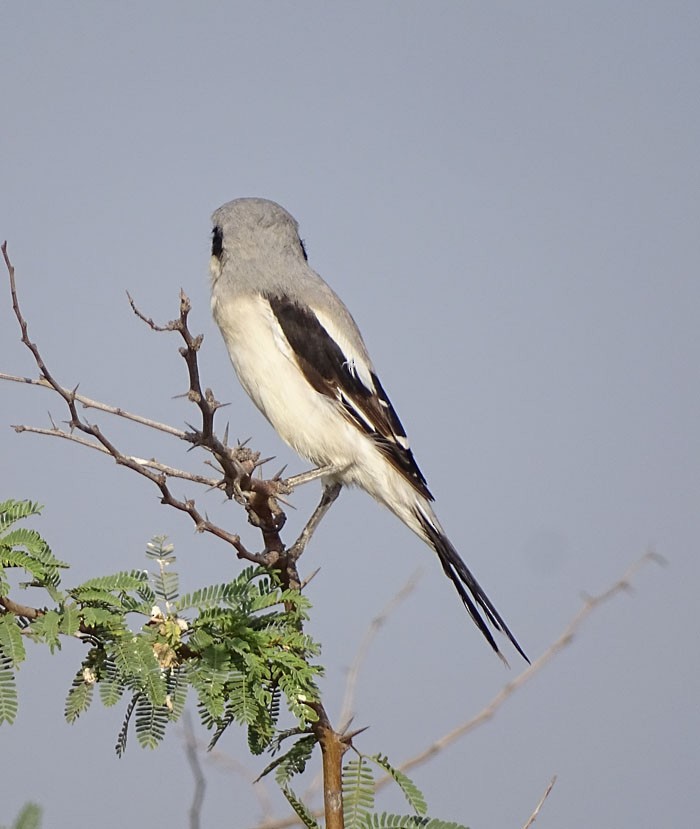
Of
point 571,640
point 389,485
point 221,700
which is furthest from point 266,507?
point 389,485

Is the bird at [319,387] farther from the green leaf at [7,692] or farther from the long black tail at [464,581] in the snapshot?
the green leaf at [7,692]

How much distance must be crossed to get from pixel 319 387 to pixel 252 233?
109cm

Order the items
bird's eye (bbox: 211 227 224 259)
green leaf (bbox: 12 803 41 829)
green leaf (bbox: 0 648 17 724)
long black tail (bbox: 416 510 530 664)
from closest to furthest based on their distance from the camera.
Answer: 1. green leaf (bbox: 12 803 41 829)
2. green leaf (bbox: 0 648 17 724)
3. long black tail (bbox: 416 510 530 664)
4. bird's eye (bbox: 211 227 224 259)

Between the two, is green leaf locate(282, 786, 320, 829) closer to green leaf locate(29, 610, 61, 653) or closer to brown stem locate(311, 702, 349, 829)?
brown stem locate(311, 702, 349, 829)

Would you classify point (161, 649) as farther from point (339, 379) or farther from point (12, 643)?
point (339, 379)

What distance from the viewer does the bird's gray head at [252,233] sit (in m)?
5.34

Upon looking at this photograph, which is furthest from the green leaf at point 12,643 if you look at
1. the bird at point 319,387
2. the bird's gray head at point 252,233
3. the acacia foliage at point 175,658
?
the bird's gray head at point 252,233

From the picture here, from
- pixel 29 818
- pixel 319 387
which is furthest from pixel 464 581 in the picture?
pixel 29 818

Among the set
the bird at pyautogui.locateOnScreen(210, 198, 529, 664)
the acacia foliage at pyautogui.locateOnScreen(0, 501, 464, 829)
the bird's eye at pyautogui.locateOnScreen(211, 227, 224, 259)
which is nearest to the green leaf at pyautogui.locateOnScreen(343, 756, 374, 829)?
the acacia foliage at pyautogui.locateOnScreen(0, 501, 464, 829)

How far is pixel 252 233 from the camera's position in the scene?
5414 mm

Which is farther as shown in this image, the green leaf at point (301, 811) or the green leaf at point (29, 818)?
the green leaf at point (301, 811)

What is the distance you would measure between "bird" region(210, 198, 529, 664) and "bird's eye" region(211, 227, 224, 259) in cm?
33

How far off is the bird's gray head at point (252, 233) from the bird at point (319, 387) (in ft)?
0.59

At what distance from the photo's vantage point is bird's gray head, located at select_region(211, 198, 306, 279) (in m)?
5.34
